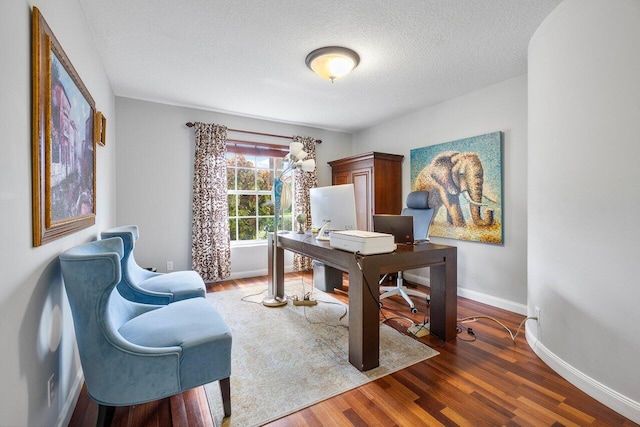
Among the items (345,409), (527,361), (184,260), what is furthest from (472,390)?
(184,260)

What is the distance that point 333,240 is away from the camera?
219 cm

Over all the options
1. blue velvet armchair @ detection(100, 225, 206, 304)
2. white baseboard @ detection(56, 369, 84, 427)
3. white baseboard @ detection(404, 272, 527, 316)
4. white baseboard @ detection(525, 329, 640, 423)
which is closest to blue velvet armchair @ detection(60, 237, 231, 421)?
white baseboard @ detection(56, 369, 84, 427)

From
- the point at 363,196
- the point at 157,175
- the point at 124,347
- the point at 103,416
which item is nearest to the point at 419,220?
the point at 363,196

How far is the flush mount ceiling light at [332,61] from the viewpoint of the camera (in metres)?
2.47

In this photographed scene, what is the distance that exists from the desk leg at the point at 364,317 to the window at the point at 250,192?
9.66 ft

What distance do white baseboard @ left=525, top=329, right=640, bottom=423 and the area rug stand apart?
0.77m

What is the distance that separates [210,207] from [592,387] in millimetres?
4039

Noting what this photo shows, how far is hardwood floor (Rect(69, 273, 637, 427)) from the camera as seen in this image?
1512 mm

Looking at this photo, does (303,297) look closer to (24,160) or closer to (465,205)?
(465,205)

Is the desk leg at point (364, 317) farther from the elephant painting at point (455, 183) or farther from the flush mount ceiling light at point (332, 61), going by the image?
the elephant painting at point (455, 183)

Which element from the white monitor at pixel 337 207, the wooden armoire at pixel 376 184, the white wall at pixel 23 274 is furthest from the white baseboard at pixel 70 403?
the wooden armoire at pixel 376 184

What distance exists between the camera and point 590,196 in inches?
69.2

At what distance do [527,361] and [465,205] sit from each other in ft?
5.99

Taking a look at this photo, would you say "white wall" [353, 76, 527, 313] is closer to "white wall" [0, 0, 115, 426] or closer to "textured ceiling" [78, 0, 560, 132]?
"textured ceiling" [78, 0, 560, 132]
